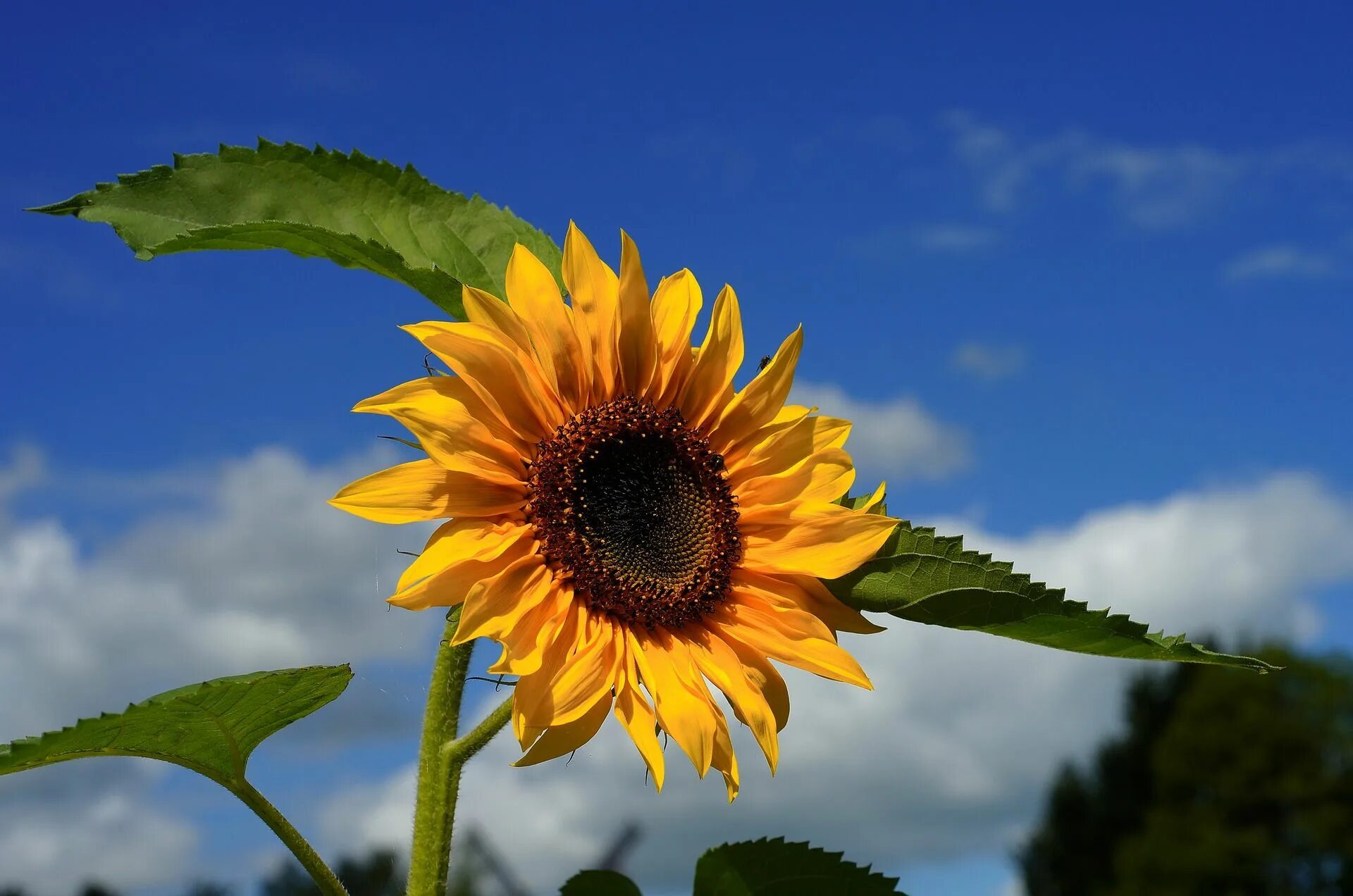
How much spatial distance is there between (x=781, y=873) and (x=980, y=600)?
80 centimetres

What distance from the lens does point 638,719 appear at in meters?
2.28

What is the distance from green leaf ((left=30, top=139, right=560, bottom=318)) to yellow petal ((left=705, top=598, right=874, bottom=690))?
804 mm

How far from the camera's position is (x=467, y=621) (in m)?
2.20

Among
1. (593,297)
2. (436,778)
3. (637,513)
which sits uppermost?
(593,297)

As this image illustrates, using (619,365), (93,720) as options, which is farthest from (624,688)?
(93,720)

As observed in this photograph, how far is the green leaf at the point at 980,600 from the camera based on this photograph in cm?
238

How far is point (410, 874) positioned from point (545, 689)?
1.68 ft

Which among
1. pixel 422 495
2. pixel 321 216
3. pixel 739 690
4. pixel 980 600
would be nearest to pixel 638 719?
pixel 739 690

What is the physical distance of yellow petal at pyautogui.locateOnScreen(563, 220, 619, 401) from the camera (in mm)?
2418

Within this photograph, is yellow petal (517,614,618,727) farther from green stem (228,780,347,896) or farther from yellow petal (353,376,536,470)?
green stem (228,780,347,896)

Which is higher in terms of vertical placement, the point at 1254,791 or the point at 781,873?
the point at 1254,791

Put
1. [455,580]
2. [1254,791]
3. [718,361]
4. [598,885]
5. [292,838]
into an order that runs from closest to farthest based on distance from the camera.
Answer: [455,580] < [292,838] < [718,361] < [598,885] < [1254,791]

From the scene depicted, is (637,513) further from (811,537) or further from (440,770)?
(440,770)

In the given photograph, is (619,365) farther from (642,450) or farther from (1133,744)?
(1133,744)
